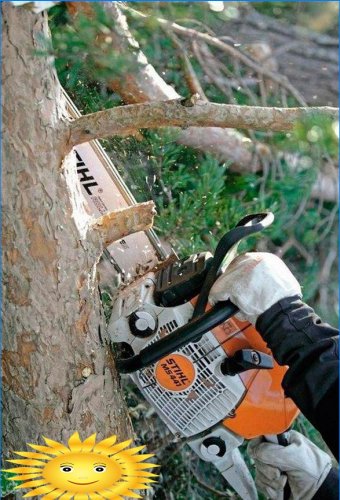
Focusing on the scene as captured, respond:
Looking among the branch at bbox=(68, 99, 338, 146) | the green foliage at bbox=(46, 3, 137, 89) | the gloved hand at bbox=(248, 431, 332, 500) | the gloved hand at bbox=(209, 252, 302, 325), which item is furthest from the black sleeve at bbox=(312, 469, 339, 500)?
the green foliage at bbox=(46, 3, 137, 89)

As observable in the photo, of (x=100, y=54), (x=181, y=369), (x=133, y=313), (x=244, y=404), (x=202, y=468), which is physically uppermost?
(x=100, y=54)

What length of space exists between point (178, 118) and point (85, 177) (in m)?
0.60

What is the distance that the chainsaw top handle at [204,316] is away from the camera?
1.96 meters

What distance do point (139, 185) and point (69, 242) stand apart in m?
0.57

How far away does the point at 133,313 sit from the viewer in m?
2.11

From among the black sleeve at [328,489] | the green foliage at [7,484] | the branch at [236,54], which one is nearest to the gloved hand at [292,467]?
the black sleeve at [328,489]

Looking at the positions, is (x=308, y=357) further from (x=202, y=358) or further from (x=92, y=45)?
(x=92, y=45)

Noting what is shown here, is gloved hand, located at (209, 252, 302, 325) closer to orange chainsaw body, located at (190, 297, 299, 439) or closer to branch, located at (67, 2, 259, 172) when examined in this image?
orange chainsaw body, located at (190, 297, 299, 439)

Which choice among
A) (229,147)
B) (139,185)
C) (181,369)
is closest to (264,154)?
(229,147)

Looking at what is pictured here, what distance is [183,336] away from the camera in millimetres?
1987

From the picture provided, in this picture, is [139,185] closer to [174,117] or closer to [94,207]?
[94,207]

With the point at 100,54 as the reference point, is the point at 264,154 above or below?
below

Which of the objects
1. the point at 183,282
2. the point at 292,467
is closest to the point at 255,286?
the point at 183,282

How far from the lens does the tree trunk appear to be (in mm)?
1861
